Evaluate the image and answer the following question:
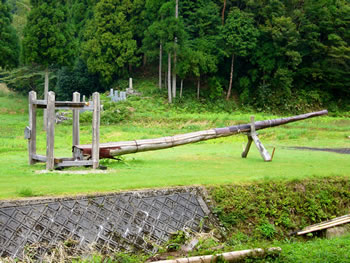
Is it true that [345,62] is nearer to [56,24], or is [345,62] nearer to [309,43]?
[309,43]

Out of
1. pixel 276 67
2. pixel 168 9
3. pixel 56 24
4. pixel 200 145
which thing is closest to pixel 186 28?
pixel 168 9

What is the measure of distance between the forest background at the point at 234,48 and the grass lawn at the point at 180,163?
408 inches

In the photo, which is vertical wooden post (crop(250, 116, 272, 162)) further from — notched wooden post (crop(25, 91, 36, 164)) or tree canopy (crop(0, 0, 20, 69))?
tree canopy (crop(0, 0, 20, 69))

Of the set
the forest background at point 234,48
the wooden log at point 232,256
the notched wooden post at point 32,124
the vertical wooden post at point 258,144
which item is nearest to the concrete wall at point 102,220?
the wooden log at point 232,256

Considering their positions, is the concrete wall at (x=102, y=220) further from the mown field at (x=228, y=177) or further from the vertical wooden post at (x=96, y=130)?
the vertical wooden post at (x=96, y=130)

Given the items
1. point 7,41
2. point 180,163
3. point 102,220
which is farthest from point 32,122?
point 7,41

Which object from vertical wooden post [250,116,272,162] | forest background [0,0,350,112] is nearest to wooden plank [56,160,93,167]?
vertical wooden post [250,116,272,162]

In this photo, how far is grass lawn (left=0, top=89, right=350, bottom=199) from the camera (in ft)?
35.5

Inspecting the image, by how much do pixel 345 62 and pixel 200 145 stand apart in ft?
72.2

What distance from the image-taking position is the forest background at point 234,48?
37.7 metres

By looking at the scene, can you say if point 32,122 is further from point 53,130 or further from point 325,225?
point 325,225

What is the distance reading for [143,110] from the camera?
33.9m

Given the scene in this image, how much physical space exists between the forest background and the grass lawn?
10372 millimetres

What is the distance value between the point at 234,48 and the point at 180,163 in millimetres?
25126
